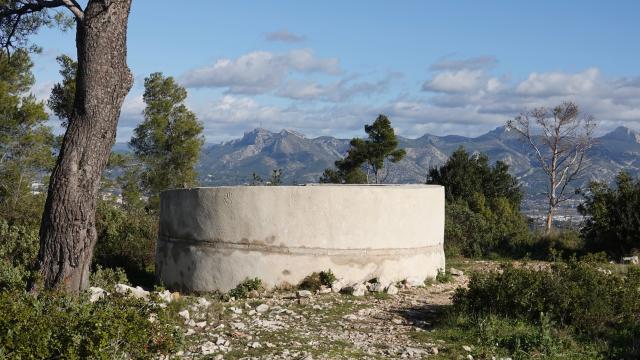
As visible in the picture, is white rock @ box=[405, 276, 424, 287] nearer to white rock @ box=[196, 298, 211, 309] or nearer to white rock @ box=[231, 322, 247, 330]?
white rock @ box=[196, 298, 211, 309]

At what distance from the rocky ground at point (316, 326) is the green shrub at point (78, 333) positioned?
1.90 ft

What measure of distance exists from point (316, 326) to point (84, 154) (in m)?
3.30

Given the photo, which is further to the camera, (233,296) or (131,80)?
(233,296)

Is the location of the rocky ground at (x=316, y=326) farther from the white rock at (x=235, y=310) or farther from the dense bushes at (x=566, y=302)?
the dense bushes at (x=566, y=302)

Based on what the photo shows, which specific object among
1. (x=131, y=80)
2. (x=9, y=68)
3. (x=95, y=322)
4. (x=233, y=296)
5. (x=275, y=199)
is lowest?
(x=233, y=296)

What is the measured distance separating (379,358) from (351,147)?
98.1 ft

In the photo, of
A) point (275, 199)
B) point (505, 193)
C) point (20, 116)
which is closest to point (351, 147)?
point (505, 193)

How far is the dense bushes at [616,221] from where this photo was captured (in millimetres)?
16469

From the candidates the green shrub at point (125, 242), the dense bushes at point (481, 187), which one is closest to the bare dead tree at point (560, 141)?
the dense bushes at point (481, 187)

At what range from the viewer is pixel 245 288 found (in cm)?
984

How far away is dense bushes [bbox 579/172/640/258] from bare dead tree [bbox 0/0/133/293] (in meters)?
13.4

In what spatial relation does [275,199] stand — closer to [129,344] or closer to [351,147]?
[129,344]

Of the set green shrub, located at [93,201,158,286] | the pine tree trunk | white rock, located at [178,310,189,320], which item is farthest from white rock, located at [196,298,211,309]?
green shrub, located at [93,201,158,286]

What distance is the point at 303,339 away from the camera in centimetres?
701
